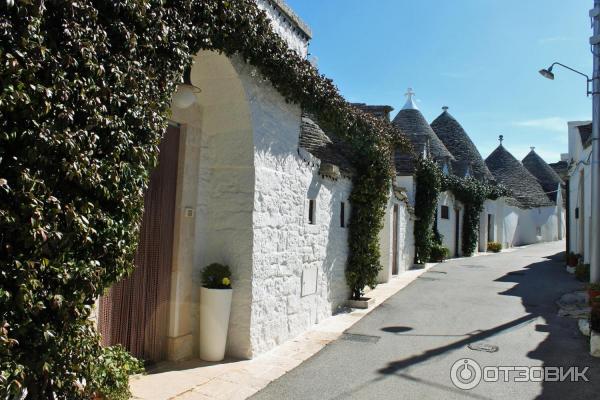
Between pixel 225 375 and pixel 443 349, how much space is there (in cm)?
335

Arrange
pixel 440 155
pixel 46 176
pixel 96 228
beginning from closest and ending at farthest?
pixel 46 176 → pixel 96 228 → pixel 440 155

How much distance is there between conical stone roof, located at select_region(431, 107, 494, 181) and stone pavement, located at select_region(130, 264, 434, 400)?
72.1 ft

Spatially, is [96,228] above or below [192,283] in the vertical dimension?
above

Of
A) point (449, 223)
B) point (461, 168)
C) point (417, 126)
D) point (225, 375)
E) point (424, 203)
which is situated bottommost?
point (225, 375)

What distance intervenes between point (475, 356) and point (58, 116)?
6.05 meters

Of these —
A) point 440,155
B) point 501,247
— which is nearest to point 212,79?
point 440,155

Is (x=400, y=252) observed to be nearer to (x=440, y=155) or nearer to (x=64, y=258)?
(x=440, y=155)

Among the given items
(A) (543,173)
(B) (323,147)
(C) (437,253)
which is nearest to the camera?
(B) (323,147)

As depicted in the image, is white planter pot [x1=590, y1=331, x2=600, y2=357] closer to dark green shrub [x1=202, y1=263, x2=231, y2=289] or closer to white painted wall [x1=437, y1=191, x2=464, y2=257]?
dark green shrub [x1=202, y1=263, x2=231, y2=289]

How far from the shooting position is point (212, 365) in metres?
5.82

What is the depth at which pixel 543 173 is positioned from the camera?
42.0 metres

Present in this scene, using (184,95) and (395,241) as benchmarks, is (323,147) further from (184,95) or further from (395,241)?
(395,241)

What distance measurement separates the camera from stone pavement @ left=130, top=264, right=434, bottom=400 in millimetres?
4812

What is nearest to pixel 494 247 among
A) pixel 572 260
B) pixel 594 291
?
pixel 572 260
